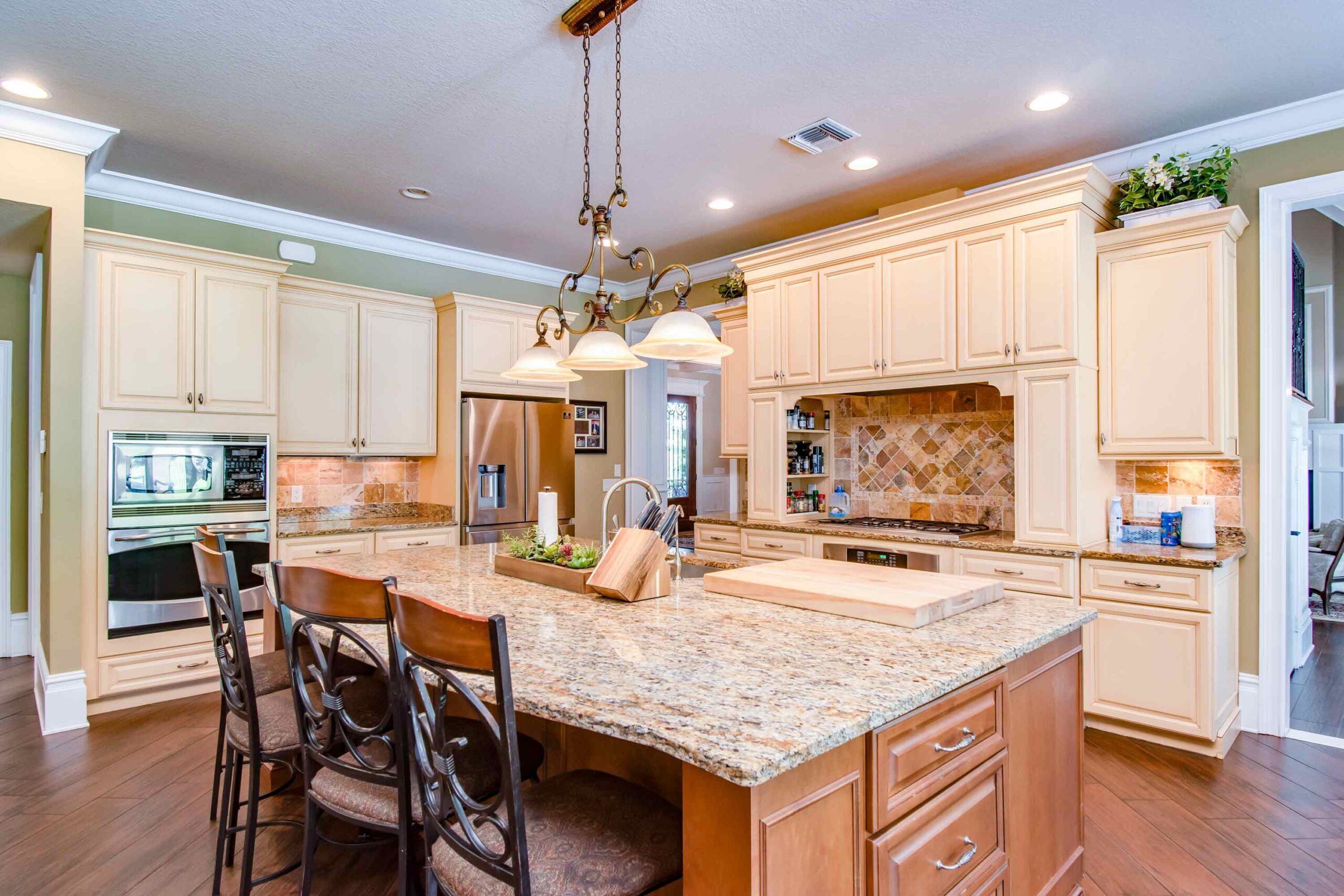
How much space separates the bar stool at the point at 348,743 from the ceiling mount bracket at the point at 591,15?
76.1 inches

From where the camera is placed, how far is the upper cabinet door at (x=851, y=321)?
3883 millimetres

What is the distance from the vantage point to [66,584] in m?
3.29

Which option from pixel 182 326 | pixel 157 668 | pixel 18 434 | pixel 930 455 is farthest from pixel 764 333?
pixel 18 434

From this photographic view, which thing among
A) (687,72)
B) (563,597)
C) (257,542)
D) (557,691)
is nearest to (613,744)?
(563,597)

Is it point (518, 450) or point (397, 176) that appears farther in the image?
point (518, 450)

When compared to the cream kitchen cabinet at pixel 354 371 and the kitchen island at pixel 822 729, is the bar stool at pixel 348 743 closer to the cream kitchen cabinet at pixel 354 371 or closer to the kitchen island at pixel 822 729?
the kitchen island at pixel 822 729

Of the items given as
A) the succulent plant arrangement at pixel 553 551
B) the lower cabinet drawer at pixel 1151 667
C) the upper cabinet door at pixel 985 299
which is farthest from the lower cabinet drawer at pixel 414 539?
the lower cabinet drawer at pixel 1151 667

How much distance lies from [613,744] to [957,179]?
3.44m

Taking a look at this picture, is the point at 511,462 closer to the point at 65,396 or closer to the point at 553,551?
the point at 65,396

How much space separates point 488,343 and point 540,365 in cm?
245

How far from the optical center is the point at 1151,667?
297cm

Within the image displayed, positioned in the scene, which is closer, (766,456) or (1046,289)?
(1046,289)

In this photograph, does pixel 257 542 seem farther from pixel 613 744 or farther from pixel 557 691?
pixel 557 691

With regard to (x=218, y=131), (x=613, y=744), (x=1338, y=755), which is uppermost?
(x=218, y=131)
